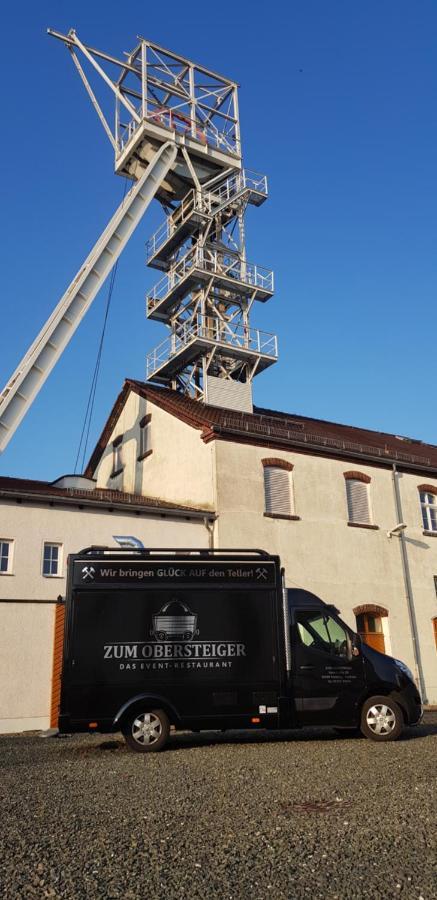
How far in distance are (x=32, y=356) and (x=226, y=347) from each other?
843 centimetres

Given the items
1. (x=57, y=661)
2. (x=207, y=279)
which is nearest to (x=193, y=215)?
(x=207, y=279)

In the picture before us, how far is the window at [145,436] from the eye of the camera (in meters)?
23.8

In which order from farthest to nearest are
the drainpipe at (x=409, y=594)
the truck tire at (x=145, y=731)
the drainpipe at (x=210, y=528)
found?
1. the drainpipe at (x=409, y=594)
2. the drainpipe at (x=210, y=528)
3. the truck tire at (x=145, y=731)

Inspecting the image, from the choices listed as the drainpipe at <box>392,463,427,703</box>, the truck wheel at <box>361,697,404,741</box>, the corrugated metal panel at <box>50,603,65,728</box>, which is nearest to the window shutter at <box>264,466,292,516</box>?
the drainpipe at <box>392,463,427,703</box>

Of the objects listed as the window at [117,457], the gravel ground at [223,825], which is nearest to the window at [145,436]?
the window at [117,457]

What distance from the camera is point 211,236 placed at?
30.1 meters

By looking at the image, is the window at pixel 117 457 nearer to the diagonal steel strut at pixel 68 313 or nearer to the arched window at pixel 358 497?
the diagonal steel strut at pixel 68 313

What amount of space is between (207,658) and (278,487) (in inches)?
418

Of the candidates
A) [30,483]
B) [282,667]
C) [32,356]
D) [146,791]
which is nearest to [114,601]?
[282,667]

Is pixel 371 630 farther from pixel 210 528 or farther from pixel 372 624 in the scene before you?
pixel 210 528

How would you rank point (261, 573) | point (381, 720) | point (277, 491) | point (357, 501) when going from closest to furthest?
point (381, 720)
point (261, 573)
point (277, 491)
point (357, 501)

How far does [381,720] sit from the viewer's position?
11.0 meters

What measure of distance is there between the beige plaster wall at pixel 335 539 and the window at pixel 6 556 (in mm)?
5440

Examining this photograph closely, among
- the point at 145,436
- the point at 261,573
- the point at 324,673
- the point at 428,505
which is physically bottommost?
the point at 324,673
